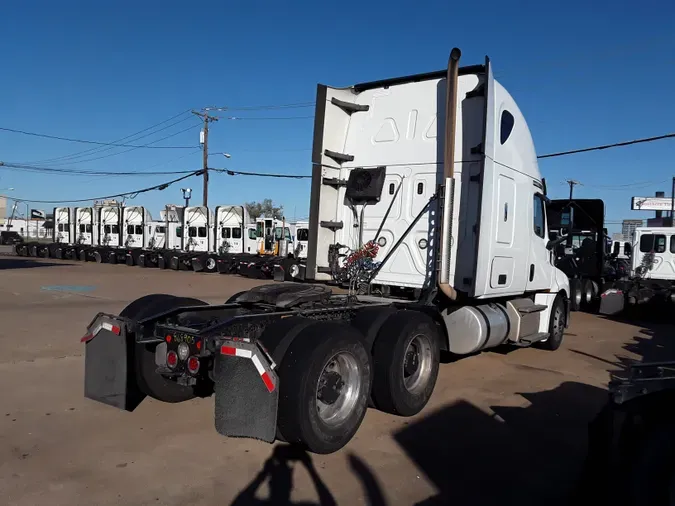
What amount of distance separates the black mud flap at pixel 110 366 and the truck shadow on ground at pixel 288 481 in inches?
56.8

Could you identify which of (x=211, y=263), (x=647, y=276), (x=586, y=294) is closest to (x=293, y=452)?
(x=586, y=294)

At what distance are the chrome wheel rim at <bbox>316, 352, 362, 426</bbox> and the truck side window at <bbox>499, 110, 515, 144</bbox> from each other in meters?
3.89

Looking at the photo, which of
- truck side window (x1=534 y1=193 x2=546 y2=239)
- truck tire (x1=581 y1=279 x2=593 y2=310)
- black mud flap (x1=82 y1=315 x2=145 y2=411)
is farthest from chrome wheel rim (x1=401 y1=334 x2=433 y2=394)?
truck tire (x1=581 y1=279 x2=593 y2=310)

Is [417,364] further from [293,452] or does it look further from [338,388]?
[293,452]

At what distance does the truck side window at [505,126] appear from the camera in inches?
290

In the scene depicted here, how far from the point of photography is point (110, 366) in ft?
16.9

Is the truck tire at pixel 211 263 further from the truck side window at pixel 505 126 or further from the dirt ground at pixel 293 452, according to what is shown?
the truck side window at pixel 505 126

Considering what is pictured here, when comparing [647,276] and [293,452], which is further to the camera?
[647,276]

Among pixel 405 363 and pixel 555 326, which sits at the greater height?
pixel 405 363

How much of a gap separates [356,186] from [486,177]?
1.94 meters

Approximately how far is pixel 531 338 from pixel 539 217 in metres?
2.01

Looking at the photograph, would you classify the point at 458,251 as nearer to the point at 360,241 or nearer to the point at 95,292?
the point at 360,241

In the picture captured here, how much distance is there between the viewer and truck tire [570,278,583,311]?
16859 mm

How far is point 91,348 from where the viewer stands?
17.4 ft
